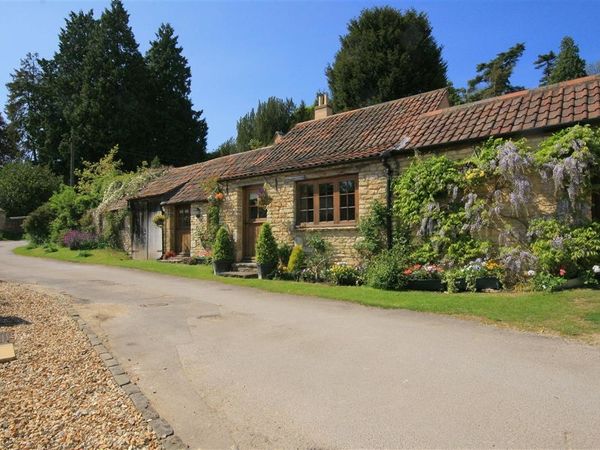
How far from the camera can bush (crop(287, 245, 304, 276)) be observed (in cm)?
1366

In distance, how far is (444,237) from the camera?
36.9 ft

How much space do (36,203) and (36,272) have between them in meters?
27.3

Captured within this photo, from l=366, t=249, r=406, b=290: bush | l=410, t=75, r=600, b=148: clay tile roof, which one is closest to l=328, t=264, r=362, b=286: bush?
l=366, t=249, r=406, b=290: bush

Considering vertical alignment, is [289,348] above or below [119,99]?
below

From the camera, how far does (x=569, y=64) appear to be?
3619 centimetres

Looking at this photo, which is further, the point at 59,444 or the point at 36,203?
the point at 36,203

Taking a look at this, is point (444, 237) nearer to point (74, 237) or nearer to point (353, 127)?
point (353, 127)

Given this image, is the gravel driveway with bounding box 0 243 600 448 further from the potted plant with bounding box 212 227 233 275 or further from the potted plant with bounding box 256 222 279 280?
the potted plant with bounding box 212 227 233 275

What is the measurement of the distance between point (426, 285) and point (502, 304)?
8.06 ft

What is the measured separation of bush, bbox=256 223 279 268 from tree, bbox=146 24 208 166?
32.0 metres

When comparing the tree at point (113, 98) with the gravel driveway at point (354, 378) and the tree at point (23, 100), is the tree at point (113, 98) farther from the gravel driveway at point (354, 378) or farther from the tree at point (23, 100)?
the gravel driveway at point (354, 378)

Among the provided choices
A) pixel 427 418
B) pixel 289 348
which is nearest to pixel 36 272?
pixel 289 348

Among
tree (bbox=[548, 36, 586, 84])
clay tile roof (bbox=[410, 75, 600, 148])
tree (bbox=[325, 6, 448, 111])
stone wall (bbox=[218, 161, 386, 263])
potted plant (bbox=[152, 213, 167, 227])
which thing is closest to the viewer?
clay tile roof (bbox=[410, 75, 600, 148])

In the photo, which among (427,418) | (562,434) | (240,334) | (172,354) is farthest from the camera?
(240,334)
